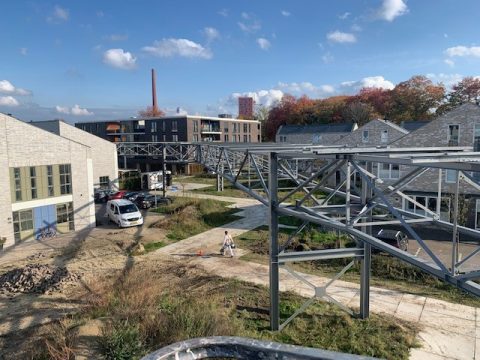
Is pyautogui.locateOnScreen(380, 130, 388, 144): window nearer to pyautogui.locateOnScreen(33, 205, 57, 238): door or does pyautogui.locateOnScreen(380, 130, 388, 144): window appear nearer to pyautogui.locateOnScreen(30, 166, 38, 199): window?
pyautogui.locateOnScreen(33, 205, 57, 238): door

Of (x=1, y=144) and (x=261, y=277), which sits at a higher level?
(x=1, y=144)

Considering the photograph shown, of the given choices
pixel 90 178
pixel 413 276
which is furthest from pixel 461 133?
pixel 90 178

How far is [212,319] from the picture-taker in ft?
31.1

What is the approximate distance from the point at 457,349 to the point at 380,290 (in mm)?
4523

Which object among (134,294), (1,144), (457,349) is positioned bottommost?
(457,349)

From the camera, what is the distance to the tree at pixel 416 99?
5809 cm

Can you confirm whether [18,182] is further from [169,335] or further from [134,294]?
[169,335]

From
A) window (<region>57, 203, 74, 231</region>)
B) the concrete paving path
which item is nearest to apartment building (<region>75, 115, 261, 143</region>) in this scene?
window (<region>57, 203, 74, 231</region>)

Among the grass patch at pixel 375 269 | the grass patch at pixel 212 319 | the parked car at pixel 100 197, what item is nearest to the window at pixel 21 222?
the grass patch at pixel 212 319

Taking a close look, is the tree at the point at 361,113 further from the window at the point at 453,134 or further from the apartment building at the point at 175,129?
the window at the point at 453,134

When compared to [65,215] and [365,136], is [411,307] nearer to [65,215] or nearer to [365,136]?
[65,215]

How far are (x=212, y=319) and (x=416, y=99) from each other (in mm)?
59758

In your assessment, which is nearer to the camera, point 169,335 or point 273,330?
point 169,335

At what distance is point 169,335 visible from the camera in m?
8.66
